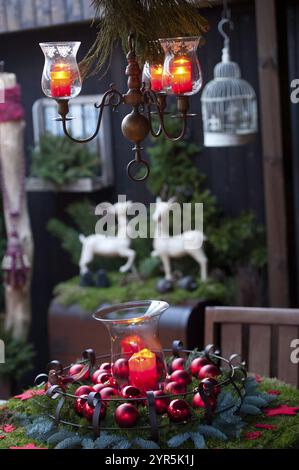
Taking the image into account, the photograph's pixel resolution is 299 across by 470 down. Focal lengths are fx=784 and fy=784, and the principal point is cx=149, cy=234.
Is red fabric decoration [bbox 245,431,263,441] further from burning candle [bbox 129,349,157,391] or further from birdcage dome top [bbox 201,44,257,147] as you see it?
birdcage dome top [bbox 201,44,257,147]

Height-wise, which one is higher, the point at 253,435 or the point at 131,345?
the point at 131,345

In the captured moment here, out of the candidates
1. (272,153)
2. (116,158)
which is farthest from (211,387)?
(116,158)

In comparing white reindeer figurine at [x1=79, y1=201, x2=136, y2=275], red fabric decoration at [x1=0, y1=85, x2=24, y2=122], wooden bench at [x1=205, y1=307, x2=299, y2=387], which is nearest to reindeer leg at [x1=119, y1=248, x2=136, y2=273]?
white reindeer figurine at [x1=79, y1=201, x2=136, y2=275]

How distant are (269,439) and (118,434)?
1.15ft

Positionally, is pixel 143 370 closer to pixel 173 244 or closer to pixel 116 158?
pixel 173 244

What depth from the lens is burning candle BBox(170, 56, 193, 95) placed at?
1848mm

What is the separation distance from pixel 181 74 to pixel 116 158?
252 centimetres

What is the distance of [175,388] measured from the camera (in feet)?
6.42

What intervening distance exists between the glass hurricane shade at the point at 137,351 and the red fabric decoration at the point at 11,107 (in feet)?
7.56

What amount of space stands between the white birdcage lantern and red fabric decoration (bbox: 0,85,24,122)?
100cm

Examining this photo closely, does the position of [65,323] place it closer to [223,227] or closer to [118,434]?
[223,227]

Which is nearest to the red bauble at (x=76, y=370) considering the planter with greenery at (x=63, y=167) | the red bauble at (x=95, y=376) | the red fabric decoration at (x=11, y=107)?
the red bauble at (x=95, y=376)

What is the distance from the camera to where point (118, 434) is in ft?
5.93

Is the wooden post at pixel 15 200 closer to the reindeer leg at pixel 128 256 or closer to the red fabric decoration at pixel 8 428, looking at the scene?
the reindeer leg at pixel 128 256
